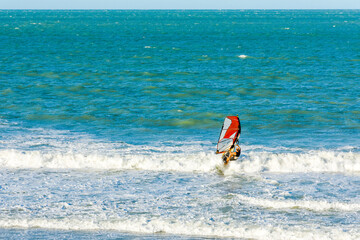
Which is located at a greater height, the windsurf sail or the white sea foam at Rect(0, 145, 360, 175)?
the windsurf sail

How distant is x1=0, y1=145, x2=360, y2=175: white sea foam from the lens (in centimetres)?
1505

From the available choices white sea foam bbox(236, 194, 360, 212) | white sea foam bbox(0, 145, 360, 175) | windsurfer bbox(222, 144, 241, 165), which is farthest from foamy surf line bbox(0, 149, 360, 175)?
white sea foam bbox(236, 194, 360, 212)

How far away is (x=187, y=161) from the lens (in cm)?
1545

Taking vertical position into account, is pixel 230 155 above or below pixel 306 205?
above

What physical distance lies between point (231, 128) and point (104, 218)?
4835 millimetres

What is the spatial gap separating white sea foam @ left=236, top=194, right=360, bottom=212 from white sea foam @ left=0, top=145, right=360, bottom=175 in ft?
8.72

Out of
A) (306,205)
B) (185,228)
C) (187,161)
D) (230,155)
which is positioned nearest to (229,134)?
(230,155)

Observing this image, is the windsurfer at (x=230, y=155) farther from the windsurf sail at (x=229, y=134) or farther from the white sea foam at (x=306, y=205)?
the white sea foam at (x=306, y=205)

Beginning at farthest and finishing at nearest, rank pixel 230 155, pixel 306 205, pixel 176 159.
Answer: pixel 176 159 < pixel 230 155 < pixel 306 205

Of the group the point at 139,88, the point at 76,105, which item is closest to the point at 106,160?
the point at 76,105

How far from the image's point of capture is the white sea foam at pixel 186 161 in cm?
1505

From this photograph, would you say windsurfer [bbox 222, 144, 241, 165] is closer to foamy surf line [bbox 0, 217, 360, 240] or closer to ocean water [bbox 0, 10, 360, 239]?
ocean water [bbox 0, 10, 360, 239]

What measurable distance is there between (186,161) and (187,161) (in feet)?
0.10

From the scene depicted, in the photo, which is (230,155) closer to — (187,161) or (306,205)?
(187,161)
